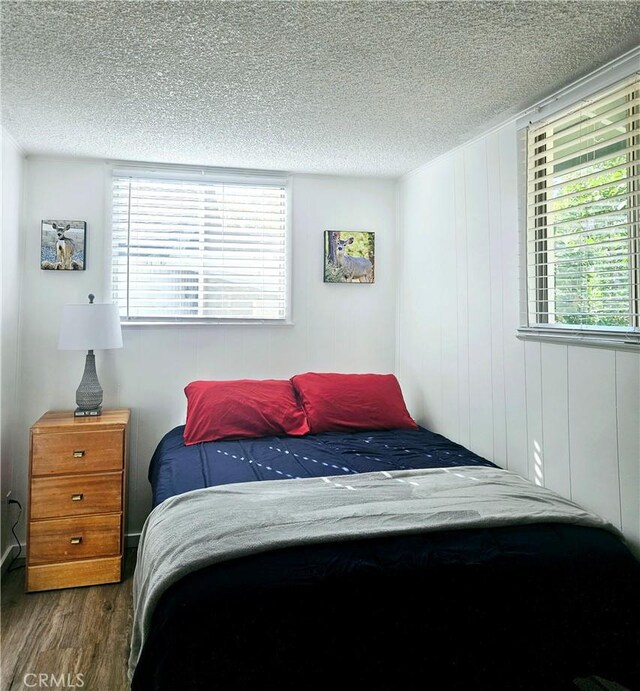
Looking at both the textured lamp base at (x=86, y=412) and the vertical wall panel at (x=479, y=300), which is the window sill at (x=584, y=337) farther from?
the textured lamp base at (x=86, y=412)

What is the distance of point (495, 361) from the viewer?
2592 millimetres

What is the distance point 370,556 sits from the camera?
4.81 ft

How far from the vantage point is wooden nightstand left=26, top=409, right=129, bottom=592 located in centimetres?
258

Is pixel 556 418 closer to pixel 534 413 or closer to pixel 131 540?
pixel 534 413

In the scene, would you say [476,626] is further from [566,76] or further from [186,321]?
[186,321]

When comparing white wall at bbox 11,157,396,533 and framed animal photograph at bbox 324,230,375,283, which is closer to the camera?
white wall at bbox 11,157,396,533

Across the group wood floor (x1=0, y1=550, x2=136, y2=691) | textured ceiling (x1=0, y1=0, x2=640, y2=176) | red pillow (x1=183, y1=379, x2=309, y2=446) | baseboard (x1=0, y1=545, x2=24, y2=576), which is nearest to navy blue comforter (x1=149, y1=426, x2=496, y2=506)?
red pillow (x1=183, y1=379, x2=309, y2=446)

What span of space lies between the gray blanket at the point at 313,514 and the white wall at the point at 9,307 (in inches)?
58.3

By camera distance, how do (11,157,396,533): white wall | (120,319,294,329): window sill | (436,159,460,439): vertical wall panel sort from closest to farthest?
(436,159,460,439): vertical wall panel → (11,157,396,533): white wall → (120,319,294,329): window sill

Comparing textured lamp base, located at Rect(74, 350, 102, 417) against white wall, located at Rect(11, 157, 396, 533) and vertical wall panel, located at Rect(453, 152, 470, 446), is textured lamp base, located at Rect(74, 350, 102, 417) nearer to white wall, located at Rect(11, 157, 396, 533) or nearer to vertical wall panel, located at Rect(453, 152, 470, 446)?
white wall, located at Rect(11, 157, 396, 533)

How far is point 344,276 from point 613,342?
203 centimetres

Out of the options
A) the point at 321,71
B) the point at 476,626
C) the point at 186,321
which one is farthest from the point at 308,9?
the point at 186,321

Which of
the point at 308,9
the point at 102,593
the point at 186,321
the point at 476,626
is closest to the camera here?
the point at 476,626
